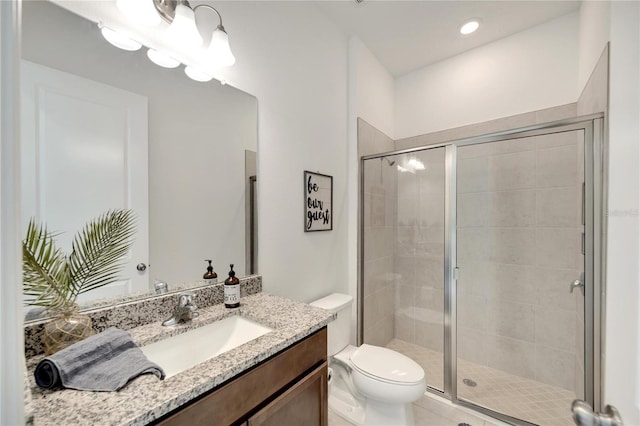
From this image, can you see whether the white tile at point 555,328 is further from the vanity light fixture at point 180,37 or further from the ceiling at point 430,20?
the vanity light fixture at point 180,37

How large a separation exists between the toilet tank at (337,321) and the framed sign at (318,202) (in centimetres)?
48

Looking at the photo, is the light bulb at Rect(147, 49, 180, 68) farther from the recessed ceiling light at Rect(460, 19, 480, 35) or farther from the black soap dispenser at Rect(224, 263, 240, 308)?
the recessed ceiling light at Rect(460, 19, 480, 35)

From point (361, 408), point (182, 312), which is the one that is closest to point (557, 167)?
point (361, 408)

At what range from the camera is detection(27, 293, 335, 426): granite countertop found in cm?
54

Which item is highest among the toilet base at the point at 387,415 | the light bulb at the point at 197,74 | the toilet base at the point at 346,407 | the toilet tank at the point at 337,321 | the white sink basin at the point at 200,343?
the light bulb at the point at 197,74

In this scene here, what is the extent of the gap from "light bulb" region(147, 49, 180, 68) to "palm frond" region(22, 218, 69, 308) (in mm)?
709

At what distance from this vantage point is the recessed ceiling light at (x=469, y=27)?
1.98 meters

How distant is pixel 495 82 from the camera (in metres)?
2.22

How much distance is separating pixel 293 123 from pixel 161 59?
745mm

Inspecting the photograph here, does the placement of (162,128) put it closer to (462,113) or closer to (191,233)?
(191,233)

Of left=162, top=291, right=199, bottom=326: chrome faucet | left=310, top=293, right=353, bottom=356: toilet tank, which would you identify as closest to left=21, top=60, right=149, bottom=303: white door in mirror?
left=162, top=291, right=199, bottom=326: chrome faucet

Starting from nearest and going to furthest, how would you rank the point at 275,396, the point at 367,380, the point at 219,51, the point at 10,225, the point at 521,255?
the point at 10,225 → the point at 275,396 → the point at 219,51 → the point at 367,380 → the point at 521,255

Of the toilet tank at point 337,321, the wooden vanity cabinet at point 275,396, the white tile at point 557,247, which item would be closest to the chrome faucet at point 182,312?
the wooden vanity cabinet at point 275,396

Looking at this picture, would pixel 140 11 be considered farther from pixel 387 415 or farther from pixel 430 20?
pixel 387 415
